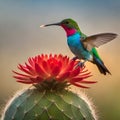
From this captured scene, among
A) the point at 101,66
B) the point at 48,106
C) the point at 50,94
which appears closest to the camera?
the point at 48,106

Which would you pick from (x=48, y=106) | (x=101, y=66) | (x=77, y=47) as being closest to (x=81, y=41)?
(x=77, y=47)

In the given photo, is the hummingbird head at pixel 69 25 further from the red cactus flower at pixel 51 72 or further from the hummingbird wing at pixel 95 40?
the red cactus flower at pixel 51 72

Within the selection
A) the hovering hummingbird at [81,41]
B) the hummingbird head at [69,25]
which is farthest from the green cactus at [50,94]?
the hummingbird head at [69,25]

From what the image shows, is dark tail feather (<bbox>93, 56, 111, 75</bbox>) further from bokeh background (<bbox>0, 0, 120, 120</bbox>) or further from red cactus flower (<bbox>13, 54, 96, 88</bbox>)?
red cactus flower (<bbox>13, 54, 96, 88</bbox>)

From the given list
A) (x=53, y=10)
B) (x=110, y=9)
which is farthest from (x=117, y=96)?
(x=110, y=9)

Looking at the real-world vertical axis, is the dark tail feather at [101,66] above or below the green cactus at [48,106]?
below

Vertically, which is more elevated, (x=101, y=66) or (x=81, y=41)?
(x=81, y=41)

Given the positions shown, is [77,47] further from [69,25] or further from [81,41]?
[69,25]
